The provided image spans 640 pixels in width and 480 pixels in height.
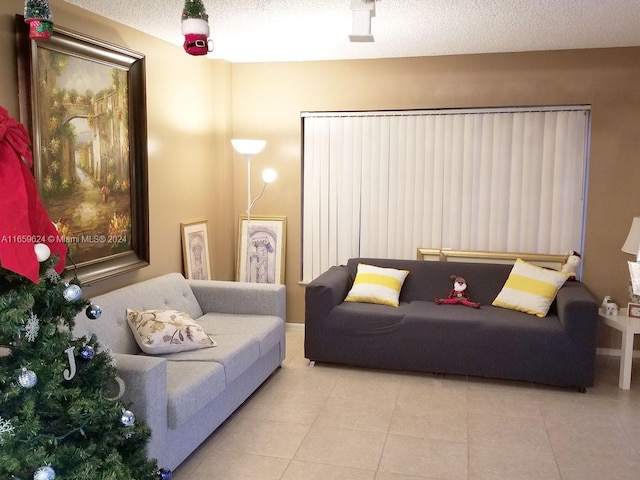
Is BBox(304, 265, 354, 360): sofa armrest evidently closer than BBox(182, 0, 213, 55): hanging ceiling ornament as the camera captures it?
No

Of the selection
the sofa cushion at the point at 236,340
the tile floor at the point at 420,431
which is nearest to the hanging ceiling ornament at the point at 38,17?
the sofa cushion at the point at 236,340

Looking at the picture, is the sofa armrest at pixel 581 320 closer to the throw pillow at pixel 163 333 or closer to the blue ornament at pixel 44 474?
the throw pillow at pixel 163 333

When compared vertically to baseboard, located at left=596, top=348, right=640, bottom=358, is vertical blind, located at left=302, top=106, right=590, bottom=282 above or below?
above

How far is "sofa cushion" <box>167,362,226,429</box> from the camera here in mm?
2842

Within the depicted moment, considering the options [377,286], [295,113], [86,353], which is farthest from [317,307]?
[86,353]

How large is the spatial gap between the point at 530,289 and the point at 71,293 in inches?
136

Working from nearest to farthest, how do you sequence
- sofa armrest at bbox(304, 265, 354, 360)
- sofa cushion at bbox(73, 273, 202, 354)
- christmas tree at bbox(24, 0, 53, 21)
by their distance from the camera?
→ christmas tree at bbox(24, 0, 53, 21) < sofa cushion at bbox(73, 273, 202, 354) < sofa armrest at bbox(304, 265, 354, 360)

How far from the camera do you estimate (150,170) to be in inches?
174

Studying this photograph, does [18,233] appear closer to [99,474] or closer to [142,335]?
[99,474]

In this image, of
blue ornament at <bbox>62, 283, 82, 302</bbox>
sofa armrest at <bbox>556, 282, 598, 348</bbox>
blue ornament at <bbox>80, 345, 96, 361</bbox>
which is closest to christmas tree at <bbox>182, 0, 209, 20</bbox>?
blue ornament at <bbox>62, 283, 82, 302</bbox>

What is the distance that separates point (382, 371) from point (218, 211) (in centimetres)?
221

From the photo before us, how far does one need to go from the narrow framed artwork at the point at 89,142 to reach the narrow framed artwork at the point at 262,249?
1473 millimetres

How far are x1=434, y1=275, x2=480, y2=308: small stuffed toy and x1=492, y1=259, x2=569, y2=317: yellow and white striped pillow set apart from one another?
224 millimetres

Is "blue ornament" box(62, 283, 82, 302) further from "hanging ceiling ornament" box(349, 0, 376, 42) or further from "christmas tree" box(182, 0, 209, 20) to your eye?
"hanging ceiling ornament" box(349, 0, 376, 42)
